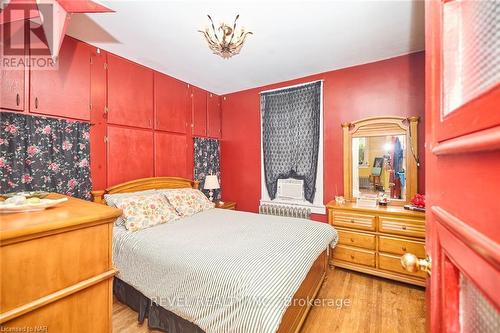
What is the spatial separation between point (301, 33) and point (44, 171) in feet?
9.52

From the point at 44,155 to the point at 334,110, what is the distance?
3486 millimetres

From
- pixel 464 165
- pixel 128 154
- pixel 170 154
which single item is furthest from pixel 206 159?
pixel 464 165

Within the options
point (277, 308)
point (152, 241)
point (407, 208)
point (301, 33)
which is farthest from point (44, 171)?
point (407, 208)

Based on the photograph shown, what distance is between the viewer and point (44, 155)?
2119mm

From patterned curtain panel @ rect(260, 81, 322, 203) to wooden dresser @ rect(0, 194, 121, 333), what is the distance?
282cm

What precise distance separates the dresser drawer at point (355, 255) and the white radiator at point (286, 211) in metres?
0.69

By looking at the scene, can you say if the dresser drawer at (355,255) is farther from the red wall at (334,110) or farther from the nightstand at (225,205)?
the nightstand at (225,205)

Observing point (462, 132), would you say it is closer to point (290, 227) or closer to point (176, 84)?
point (290, 227)

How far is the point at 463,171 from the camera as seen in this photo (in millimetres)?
446

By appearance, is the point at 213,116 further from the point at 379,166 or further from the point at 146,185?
the point at 379,166

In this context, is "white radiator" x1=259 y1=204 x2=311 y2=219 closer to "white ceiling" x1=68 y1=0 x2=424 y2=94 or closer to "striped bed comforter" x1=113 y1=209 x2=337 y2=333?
"striped bed comforter" x1=113 y1=209 x2=337 y2=333

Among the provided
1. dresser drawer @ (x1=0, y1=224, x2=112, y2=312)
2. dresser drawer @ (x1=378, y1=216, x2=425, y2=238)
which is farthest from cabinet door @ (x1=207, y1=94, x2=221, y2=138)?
dresser drawer @ (x1=0, y1=224, x2=112, y2=312)

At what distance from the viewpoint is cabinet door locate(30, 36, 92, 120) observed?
2.09 meters

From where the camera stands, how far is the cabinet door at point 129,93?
8.80 feet
